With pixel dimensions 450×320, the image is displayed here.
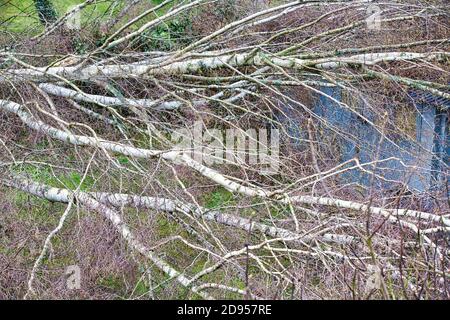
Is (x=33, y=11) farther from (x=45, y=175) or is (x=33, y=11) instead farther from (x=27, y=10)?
(x=45, y=175)

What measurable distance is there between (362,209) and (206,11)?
531 cm

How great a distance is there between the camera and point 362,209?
12.6 feet

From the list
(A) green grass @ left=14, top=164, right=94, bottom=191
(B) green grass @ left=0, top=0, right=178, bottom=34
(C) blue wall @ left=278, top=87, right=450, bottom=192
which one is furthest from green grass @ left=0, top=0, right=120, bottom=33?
(C) blue wall @ left=278, top=87, right=450, bottom=192

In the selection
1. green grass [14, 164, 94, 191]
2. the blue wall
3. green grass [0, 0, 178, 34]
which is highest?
green grass [0, 0, 178, 34]

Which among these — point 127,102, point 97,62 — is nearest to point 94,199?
point 127,102

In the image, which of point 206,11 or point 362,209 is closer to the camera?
point 362,209

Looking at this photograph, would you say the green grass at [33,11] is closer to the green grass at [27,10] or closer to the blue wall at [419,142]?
the green grass at [27,10]

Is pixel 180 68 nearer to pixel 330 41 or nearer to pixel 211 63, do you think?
pixel 211 63

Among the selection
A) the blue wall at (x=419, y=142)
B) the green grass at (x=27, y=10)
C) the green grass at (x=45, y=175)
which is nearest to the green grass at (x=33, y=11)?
the green grass at (x=27, y=10)
